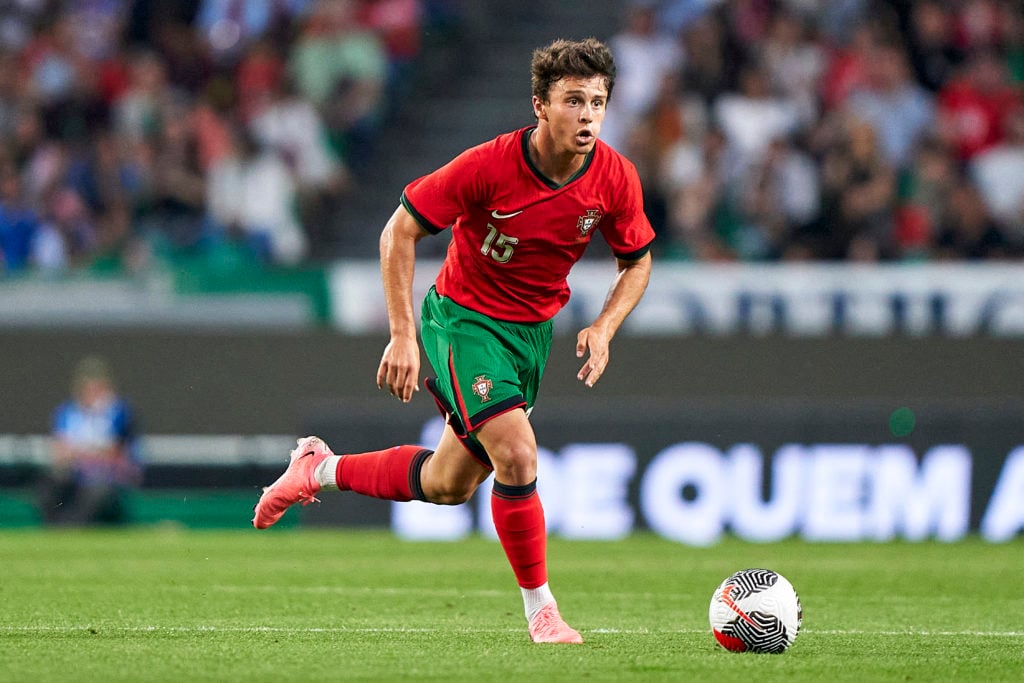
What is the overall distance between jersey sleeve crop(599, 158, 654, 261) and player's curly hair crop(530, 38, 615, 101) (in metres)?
0.46

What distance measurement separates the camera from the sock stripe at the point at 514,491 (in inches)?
255

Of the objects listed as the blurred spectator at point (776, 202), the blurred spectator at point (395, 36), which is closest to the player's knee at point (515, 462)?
the blurred spectator at point (776, 202)

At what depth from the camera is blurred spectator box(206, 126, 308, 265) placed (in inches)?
611

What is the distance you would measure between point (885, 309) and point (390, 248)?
8.11 meters

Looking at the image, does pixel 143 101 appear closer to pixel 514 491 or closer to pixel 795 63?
pixel 795 63

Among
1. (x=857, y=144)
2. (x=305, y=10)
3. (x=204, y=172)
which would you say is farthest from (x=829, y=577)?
(x=305, y=10)

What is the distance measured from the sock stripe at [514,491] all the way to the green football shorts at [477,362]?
25 centimetres

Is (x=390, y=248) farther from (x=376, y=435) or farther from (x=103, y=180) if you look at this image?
(x=103, y=180)

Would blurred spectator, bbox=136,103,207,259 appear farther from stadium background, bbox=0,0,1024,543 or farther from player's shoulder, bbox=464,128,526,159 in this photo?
player's shoulder, bbox=464,128,526,159

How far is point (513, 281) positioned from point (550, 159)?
52 cm

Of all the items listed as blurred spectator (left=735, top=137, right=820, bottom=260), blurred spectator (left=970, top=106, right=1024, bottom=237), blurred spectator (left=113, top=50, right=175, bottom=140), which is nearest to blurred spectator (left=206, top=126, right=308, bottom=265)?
blurred spectator (left=113, top=50, right=175, bottom=140)

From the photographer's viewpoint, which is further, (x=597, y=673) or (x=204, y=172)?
(x=204, y=172)

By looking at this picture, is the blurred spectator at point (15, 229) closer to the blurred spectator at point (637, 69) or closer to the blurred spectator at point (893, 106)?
the blurred spectator at point (637, 69)

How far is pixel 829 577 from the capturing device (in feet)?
32.9
